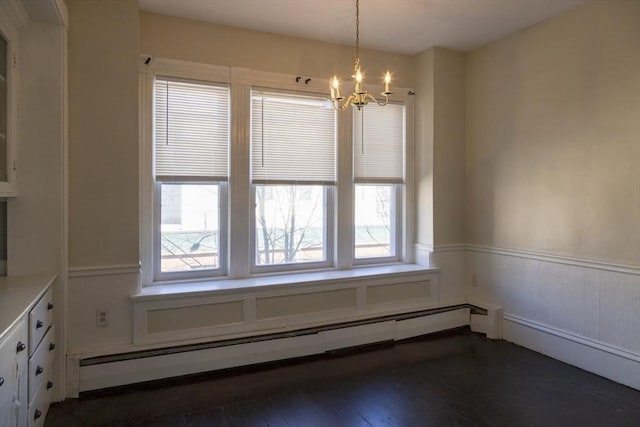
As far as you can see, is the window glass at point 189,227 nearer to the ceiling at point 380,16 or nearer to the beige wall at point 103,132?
the beige wall at point 103,132

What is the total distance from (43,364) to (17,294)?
51cm

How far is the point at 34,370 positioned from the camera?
2.20 metres

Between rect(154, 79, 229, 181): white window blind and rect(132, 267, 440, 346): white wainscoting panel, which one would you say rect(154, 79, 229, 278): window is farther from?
rect(132, 267, 440, 346): white wainscoting panel

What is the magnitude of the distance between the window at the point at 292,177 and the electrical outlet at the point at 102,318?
1319 mm

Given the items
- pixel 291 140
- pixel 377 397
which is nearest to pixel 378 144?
pixel 291 140

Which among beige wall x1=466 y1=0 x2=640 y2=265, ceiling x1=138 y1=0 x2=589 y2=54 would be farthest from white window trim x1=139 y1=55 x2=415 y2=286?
beige wall x1=466 y1=0 x2=640 y2=265

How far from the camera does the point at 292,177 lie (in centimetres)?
395

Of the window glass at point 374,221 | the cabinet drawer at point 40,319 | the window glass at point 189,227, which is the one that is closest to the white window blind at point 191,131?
the window glass at point 189,227

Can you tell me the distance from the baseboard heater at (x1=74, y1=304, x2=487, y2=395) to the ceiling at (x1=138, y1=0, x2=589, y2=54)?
2739 mm

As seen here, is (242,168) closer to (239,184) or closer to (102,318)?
(239,184)

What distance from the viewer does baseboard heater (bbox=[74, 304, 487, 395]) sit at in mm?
2977

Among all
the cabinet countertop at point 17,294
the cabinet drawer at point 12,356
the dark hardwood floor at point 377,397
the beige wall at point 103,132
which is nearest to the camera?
the cabinet drawer at point 12,356

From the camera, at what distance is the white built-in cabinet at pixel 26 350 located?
1733mm

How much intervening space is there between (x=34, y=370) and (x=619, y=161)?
163 inches
